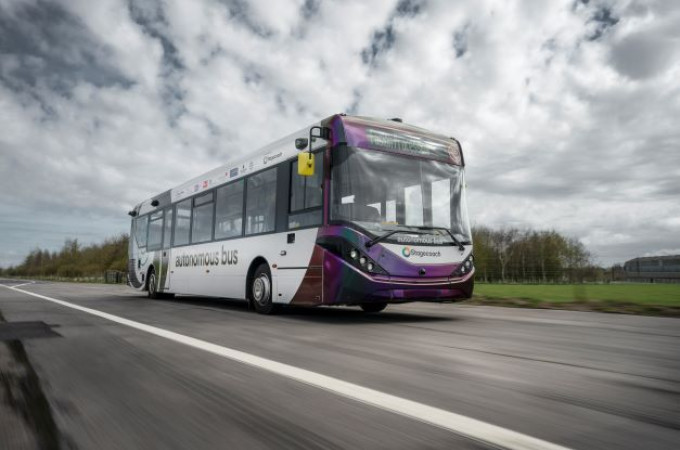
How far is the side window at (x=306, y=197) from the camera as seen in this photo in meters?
8.09

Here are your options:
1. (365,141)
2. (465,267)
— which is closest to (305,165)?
(365,141)

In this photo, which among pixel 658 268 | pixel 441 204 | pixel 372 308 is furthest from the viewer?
pixel 658 268

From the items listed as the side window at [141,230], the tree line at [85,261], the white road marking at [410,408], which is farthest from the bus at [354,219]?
the tree line at [85,261]

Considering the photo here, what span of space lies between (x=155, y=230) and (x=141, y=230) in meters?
1.88

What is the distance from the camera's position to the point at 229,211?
37.2 ft

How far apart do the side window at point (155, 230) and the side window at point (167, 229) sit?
0.39 metres

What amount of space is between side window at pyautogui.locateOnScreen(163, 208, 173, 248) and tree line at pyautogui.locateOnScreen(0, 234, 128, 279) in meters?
64.3

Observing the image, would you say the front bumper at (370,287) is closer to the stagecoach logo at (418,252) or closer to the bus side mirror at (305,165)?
the stagecoach logo at (418,252)

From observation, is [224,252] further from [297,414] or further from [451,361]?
[297,414]

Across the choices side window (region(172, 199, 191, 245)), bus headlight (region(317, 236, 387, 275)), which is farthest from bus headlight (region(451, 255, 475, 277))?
side window (region(172, 199, 191, 245))

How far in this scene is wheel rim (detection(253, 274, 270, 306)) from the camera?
9336 millimetres

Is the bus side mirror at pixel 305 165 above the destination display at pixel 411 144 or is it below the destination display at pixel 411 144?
below

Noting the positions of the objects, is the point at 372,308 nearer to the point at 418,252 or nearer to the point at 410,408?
the point at 418,252

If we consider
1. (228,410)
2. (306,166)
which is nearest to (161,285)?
(306,166)
